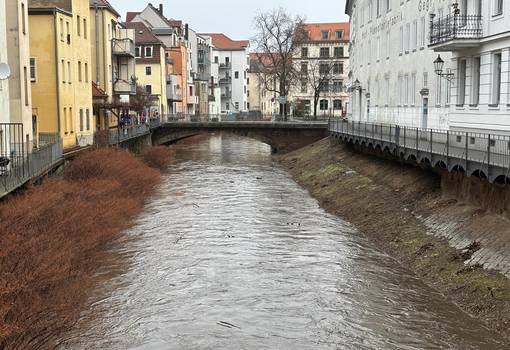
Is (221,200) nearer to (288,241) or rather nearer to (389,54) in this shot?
(288,241)

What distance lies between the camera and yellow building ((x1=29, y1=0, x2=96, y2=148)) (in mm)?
38844

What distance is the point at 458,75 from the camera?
30266mm

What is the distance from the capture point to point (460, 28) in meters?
27.8

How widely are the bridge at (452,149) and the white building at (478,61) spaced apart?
1.85 m

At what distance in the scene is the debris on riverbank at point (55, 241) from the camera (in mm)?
14633

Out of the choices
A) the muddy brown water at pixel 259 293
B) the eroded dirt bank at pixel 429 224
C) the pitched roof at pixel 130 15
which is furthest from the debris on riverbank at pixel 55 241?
the pitched roof at pixel 130 15

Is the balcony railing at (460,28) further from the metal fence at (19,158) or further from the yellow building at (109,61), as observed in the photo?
the yellow building at (109,61)

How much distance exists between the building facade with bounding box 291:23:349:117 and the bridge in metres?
71.3

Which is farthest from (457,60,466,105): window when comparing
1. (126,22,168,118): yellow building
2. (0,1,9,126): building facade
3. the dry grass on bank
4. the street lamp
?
(126,22,168,118): yellow building

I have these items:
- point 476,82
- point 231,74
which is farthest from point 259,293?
point 231,74

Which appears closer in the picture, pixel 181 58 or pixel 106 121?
pixel 106 121

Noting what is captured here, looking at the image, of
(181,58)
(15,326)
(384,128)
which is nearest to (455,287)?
(15,326)

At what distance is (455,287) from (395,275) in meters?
2.35

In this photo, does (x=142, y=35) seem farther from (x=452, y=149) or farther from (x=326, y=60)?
(x=452, y=149)
